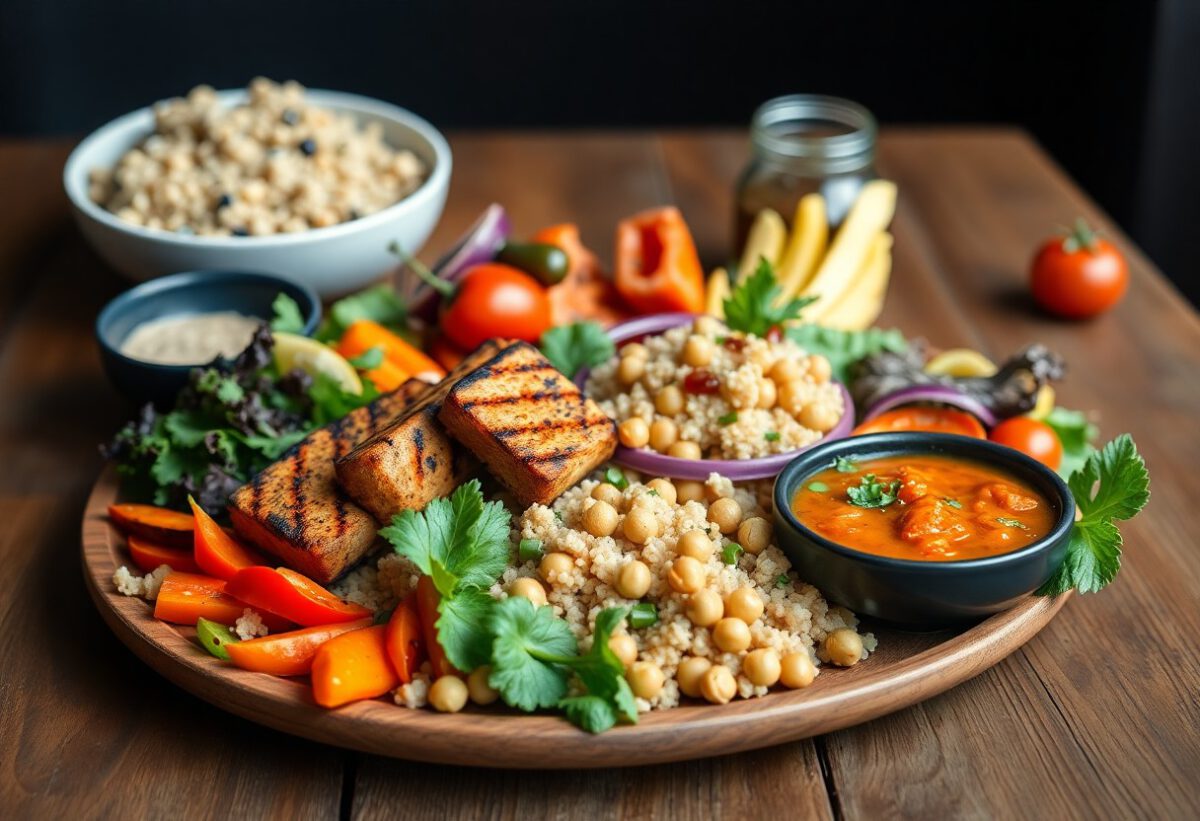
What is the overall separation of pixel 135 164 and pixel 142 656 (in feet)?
6.62

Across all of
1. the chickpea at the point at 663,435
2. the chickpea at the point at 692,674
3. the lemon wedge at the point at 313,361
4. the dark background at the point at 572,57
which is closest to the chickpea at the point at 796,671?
the chickpea at the point at 692,674

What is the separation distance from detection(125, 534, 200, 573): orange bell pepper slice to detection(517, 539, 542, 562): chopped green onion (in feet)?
2.45

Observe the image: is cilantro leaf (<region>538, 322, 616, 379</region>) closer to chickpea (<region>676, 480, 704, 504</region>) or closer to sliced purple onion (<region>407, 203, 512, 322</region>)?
chickpea (<region>676, 480, 704, 504</region>)

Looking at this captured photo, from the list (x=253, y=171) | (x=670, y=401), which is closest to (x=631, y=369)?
(x=670, y=401)

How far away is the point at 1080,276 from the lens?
4035mm

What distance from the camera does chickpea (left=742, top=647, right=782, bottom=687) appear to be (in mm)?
2256

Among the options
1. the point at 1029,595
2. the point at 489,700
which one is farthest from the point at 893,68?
the point at 489,700

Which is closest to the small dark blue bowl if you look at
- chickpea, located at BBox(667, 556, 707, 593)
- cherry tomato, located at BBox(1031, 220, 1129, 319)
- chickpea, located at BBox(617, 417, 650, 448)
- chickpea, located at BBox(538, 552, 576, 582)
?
chickpea, located at BBox(617, 417, 650, 448)

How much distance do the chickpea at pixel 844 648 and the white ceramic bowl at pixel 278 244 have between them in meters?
2.07

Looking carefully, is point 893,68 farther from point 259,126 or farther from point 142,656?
point 142,656

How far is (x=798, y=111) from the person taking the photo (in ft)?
14.7

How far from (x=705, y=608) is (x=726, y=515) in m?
0.33

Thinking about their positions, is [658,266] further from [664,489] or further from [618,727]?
[618,727]

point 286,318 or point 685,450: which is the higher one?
point 286,318
